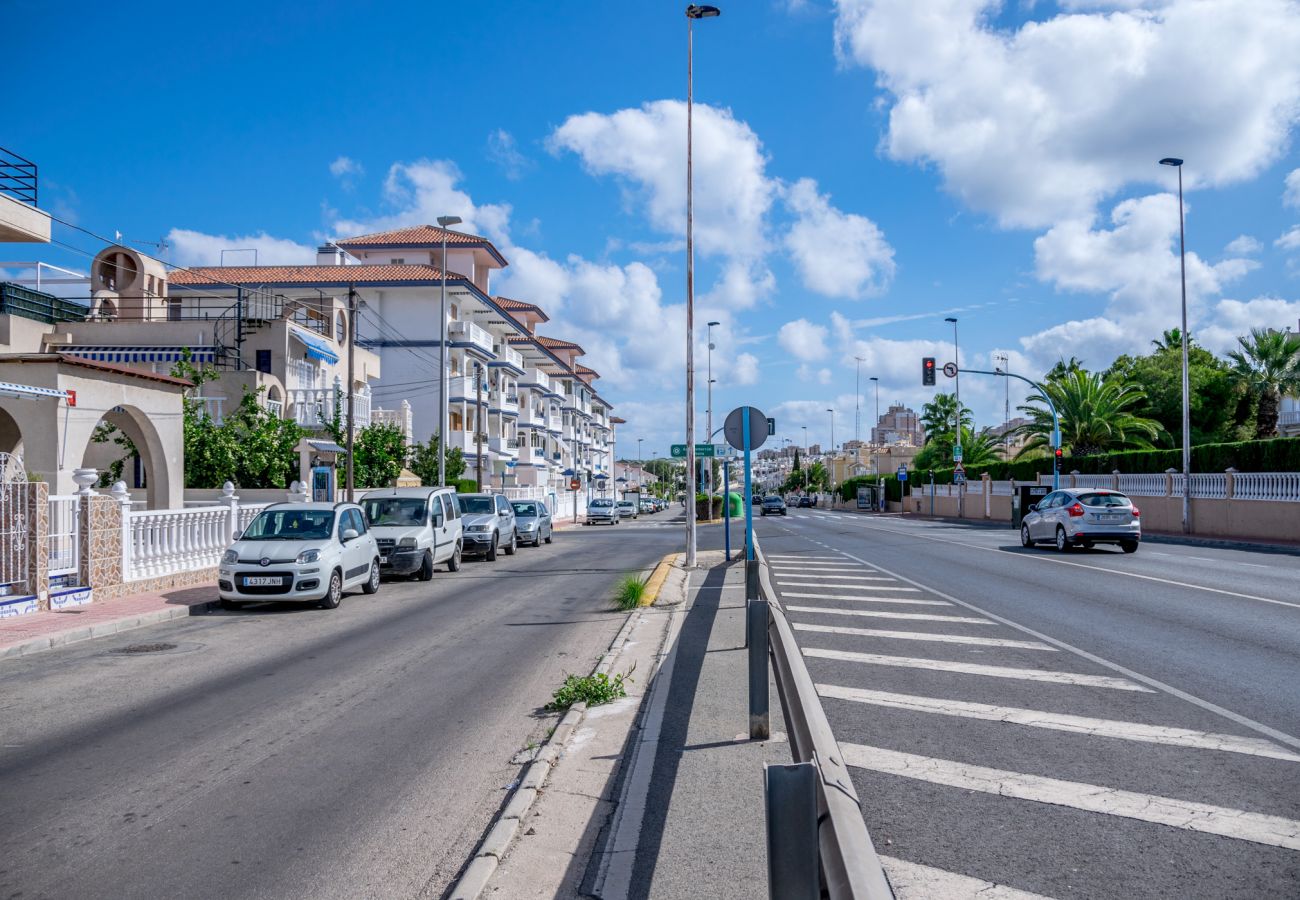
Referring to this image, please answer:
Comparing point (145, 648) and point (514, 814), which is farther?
point (145, 648)

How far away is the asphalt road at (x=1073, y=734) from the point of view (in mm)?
4387

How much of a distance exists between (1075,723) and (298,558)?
11.6m

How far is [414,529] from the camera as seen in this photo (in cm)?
1986

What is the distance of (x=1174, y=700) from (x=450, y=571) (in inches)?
677

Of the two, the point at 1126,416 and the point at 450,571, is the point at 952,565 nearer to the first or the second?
the point at 450,571

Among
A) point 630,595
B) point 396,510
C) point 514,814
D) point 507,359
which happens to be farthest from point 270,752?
point 507,359

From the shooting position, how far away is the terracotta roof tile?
169 feet

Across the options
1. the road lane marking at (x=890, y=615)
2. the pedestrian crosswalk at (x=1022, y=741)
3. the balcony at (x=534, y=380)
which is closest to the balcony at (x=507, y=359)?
the balcony at (x=534, y=380)

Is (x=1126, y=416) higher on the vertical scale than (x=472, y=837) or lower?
higher

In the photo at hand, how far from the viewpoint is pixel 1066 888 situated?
161 inches

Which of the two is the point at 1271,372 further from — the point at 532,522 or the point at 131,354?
the point at 131,354

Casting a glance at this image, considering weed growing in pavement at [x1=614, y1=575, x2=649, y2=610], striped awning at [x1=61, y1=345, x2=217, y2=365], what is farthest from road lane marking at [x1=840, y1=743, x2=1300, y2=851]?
striped awning at [x1=61, y1=345, x2=217, y2=365]

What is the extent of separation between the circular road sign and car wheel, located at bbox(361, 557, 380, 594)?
6.79m

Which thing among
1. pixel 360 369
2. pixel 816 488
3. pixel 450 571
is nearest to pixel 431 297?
pixel 360 369
